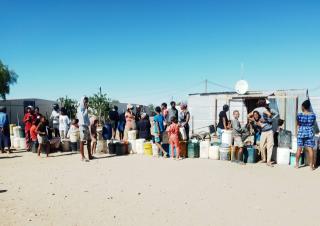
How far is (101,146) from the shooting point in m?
11.4

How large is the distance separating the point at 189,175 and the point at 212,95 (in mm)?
12068

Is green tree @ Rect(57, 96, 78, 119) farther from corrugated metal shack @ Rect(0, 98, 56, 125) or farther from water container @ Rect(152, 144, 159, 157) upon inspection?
water container @ Rect(152, 144, 159, 157)

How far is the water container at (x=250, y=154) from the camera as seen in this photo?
30.0 ft

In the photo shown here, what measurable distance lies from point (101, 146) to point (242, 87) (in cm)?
764

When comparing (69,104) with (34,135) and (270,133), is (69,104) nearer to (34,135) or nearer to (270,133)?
(34,135)

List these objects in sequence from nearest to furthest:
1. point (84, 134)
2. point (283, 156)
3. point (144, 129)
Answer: point (283, 156) → point (84, 134) → point (144, 129)

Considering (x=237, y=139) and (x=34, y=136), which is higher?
(x=237, y=139)

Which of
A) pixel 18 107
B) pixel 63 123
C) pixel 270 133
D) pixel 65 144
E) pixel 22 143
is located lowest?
pixel 22 143

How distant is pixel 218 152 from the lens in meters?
9.88

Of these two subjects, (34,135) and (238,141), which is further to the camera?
(34,135)

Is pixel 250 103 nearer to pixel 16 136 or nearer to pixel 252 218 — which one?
pixel 16 136

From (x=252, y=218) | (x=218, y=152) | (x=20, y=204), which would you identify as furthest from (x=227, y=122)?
(x=20, y=204)

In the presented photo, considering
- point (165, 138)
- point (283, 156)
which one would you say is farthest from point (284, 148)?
point (165, 138)

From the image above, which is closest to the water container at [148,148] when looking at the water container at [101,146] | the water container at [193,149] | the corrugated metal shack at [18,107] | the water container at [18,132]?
the water container at [193,149]
